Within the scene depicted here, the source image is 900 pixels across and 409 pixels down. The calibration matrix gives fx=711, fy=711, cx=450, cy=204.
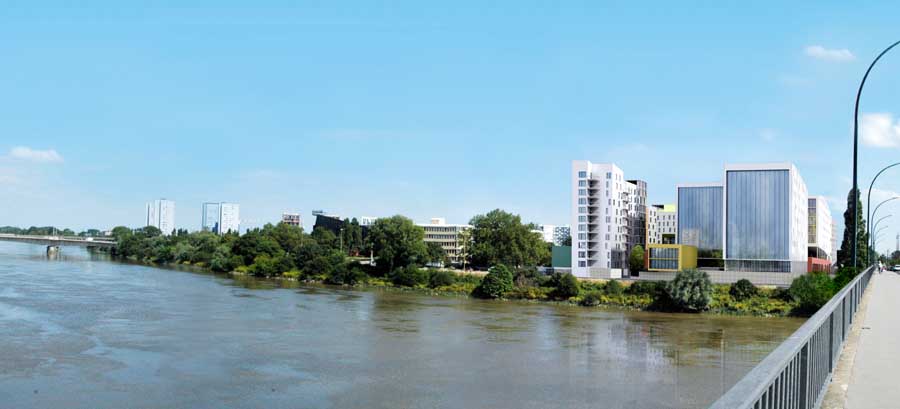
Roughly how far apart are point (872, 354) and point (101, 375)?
23.5 meters

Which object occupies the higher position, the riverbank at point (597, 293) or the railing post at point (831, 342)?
the railing post at point (831, 342)

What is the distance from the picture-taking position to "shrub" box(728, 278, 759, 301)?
6319 centimetres

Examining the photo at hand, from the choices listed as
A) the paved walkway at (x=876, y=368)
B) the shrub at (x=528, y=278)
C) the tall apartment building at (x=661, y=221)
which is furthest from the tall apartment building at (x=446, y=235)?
the paved walkway at (x=876, y=368)

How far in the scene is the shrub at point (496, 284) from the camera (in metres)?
68.7

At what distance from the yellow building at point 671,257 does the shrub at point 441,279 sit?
→ 79.9 ft

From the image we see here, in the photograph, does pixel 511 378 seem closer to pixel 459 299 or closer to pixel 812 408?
pixel 812 408

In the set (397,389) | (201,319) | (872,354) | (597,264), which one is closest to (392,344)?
(397,389)

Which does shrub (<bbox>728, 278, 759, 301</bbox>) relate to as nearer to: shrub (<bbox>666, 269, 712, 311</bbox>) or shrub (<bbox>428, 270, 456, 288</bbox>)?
shrub (<bbox>666, 269, 712, 311</bbox>)

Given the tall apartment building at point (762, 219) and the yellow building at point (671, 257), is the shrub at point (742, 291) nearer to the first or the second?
the tall apartment building at point (762, 219)

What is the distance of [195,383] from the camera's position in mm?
24250

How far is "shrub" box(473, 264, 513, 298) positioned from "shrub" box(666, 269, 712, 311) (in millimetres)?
15918

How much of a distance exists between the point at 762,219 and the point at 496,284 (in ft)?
108

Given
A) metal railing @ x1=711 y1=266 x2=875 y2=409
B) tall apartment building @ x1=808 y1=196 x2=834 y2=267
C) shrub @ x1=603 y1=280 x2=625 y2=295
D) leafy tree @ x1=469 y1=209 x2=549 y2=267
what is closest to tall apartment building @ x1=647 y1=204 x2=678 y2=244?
tall apartment building @ x1=808 y1=196 x2=834 y2=267

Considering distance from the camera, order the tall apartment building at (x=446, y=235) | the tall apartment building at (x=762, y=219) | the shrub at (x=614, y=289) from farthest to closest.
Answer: the tall apartment building at (x=446, y=235) → the tall apartment building at (x=762, y=219) → the shrub at (x=614, y=289)
